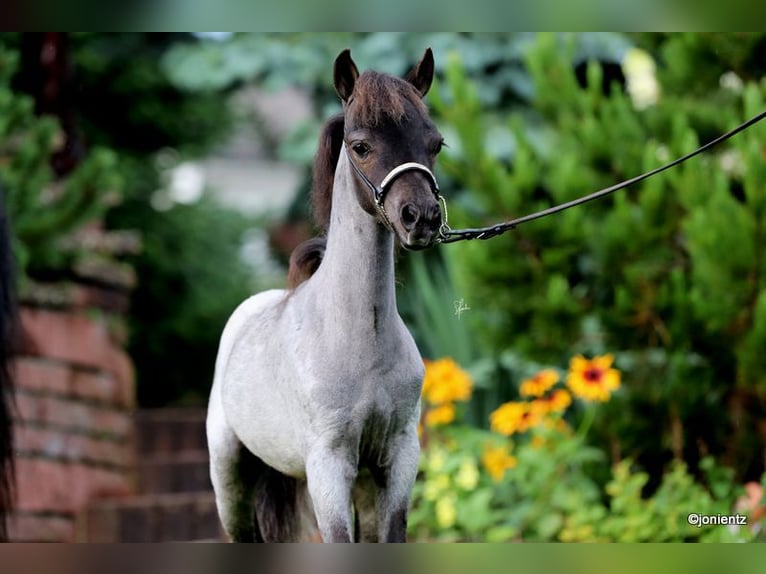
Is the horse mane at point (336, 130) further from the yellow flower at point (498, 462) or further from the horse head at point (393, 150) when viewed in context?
the yellow flower at point (498, 462)

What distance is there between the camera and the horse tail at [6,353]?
404cm

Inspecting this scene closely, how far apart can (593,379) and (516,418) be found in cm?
38

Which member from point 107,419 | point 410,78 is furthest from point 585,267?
point 410,78

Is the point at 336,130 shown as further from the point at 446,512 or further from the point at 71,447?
the point at 71,447

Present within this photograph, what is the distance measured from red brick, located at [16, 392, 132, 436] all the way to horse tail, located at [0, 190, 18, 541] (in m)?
1.58

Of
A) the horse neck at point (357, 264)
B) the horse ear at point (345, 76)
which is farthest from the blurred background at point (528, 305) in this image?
the horse ear at point (345, 76)

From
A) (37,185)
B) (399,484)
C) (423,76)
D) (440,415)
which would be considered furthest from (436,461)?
(423,76)

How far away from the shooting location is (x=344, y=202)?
2.49 metres

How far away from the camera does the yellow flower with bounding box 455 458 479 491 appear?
4.91 m

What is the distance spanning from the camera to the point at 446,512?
190 inches

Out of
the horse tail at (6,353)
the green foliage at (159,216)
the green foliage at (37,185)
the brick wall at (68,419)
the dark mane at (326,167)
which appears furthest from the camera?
the green foliage at (159,216)

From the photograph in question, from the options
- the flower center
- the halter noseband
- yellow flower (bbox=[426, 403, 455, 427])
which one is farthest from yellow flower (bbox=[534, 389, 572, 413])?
the halter noseband

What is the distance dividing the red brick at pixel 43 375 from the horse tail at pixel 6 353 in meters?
1.71

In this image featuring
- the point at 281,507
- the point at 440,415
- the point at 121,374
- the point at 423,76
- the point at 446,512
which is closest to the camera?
the point at 423,76
